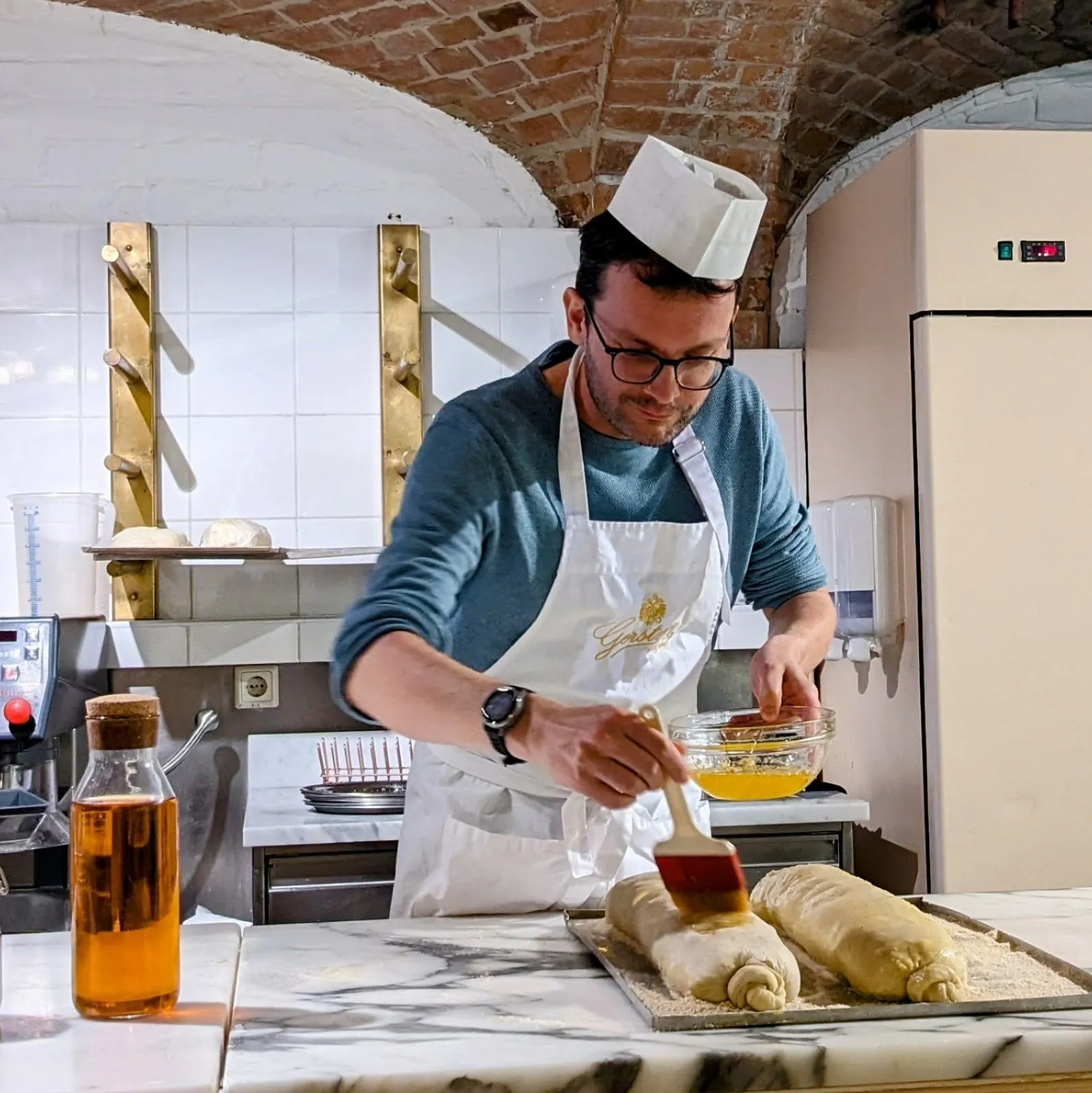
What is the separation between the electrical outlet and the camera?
3365 mm

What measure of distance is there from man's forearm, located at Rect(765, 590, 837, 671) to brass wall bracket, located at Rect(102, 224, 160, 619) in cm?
181

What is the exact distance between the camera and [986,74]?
376 cm

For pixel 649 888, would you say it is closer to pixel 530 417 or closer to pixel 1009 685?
pixel 530 417

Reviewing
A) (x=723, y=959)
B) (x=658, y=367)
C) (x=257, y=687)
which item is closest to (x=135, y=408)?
(x=257, y=687)

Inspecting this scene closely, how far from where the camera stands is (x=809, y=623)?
6.36 feet

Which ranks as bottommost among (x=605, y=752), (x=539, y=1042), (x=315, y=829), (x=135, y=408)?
(x=315, y=829)

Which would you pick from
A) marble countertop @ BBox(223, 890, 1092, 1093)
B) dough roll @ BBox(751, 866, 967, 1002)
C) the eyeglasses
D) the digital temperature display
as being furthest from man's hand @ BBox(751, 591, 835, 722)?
the digital temperature display

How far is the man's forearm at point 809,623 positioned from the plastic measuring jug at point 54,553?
70.8 inches

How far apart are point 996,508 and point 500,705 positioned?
1813 mm

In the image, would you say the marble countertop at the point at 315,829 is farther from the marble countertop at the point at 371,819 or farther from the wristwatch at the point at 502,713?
the wristwatch at the point at 502,713

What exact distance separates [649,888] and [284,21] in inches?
106

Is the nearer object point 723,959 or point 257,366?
point 723,959

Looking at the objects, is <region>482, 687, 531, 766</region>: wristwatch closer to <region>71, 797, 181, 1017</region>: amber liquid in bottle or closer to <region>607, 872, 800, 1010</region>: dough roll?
<region>607, 872, 800, 1010</region>: dough roll

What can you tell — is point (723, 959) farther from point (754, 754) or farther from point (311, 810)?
point (311, 810)
